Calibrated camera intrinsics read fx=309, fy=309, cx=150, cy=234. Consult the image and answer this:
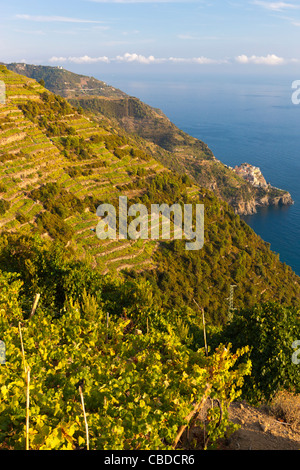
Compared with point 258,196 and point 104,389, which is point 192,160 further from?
point 104,389

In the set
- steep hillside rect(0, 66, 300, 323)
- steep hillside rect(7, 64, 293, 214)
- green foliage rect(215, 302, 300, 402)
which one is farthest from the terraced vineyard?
steep hillside rect(7, 64, 293, 214)

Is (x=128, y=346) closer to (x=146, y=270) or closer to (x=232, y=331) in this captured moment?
(x=232, y=331)

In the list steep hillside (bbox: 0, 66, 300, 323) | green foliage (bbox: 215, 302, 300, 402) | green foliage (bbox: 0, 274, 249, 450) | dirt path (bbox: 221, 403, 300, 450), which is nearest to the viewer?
green foliage (bbox: 0, 274, 249, 450)

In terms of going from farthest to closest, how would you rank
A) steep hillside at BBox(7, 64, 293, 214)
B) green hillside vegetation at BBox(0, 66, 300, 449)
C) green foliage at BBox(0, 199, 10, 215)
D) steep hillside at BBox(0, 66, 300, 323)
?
steep hillside at BBox(7, 64, 293, 214) < steep hillside at BBox(0, 66, 300, 323) < green foliage at BBox(0, 199, 10, 215) < green hillside vegetation at BBox(0, 66, 300, 449)

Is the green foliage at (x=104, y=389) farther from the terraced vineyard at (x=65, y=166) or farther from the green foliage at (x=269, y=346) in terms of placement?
the terraced vineyard at (x=65, y=166)

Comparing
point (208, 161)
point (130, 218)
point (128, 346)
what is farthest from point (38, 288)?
point (208, 161)

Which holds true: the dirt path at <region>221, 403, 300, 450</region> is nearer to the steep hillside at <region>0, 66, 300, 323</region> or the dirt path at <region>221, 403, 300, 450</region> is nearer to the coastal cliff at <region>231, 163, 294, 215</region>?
the steep hillside at <region>0, 66, 300, 323</region>

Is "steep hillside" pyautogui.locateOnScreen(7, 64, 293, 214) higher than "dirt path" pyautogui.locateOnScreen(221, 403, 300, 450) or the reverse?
higher
